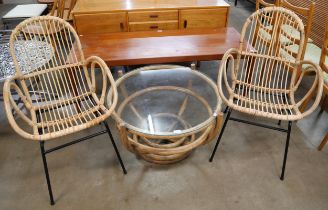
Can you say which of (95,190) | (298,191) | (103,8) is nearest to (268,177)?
(298,191)

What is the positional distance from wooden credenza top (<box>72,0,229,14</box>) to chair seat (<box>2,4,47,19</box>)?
2.62 feet

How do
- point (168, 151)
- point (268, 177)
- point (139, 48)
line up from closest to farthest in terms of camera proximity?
point (168, 151) → point (268, 177) → point (139, 48)

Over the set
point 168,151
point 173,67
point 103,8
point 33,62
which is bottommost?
point 168,151

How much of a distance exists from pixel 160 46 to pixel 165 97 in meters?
0.44

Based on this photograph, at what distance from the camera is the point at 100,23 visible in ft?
8.09

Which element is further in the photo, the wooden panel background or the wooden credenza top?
the wooden credenza top

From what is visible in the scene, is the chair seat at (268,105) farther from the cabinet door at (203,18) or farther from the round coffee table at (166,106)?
the cabinet door at (203,18)

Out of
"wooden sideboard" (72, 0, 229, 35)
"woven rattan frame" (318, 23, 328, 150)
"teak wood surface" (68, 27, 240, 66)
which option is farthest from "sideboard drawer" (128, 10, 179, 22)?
"woven rattan frame" (318, 23, 328, 150)

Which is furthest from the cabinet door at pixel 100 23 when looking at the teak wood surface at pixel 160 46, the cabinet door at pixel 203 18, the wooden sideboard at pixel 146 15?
the cabinet door at pixel 203 18

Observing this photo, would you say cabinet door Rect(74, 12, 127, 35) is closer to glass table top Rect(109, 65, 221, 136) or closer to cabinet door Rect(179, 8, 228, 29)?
cabinet door Rect(179, 8, 228, 29)

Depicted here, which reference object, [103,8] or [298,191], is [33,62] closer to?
[103,8]

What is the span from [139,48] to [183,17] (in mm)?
724

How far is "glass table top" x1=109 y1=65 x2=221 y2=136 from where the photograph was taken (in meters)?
1.78

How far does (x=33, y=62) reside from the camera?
5.53 ft
